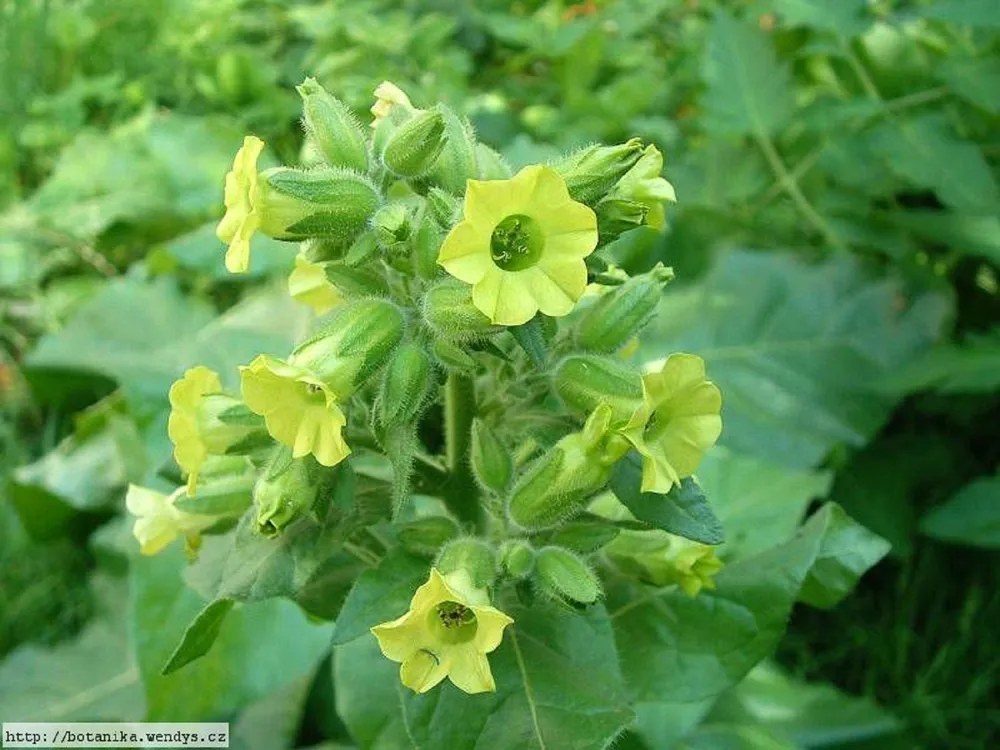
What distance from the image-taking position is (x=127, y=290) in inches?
86.7

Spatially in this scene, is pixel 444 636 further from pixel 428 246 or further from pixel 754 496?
pixel 754 496

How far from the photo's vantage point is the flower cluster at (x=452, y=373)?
860 millimetres

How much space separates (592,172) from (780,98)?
1.36 metres

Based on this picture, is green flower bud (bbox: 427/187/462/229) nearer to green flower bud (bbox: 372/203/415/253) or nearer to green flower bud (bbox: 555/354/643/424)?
green flower bud (bbox: 372/203/415/253)

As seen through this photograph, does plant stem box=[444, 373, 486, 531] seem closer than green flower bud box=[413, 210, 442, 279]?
No

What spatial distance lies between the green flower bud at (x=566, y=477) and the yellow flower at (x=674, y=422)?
3 centimetres

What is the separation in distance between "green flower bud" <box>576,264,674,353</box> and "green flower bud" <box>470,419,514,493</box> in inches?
4.9

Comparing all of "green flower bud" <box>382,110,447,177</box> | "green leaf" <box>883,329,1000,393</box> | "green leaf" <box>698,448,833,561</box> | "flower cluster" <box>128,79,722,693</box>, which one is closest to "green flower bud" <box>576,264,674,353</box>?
"flower cluster" <box>128,79,722,693</box>

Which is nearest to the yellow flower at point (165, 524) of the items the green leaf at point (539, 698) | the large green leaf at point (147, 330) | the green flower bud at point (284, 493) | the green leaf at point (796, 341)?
the green flower bud at point (284, 493)

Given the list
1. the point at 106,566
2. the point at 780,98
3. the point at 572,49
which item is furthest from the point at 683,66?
the point at 106,566

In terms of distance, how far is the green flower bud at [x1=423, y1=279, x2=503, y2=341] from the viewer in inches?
34.9

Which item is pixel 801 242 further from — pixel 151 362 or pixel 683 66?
pixel 151 362

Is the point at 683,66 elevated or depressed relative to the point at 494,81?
elevated

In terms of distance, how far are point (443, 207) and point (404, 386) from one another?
16 centimetres
